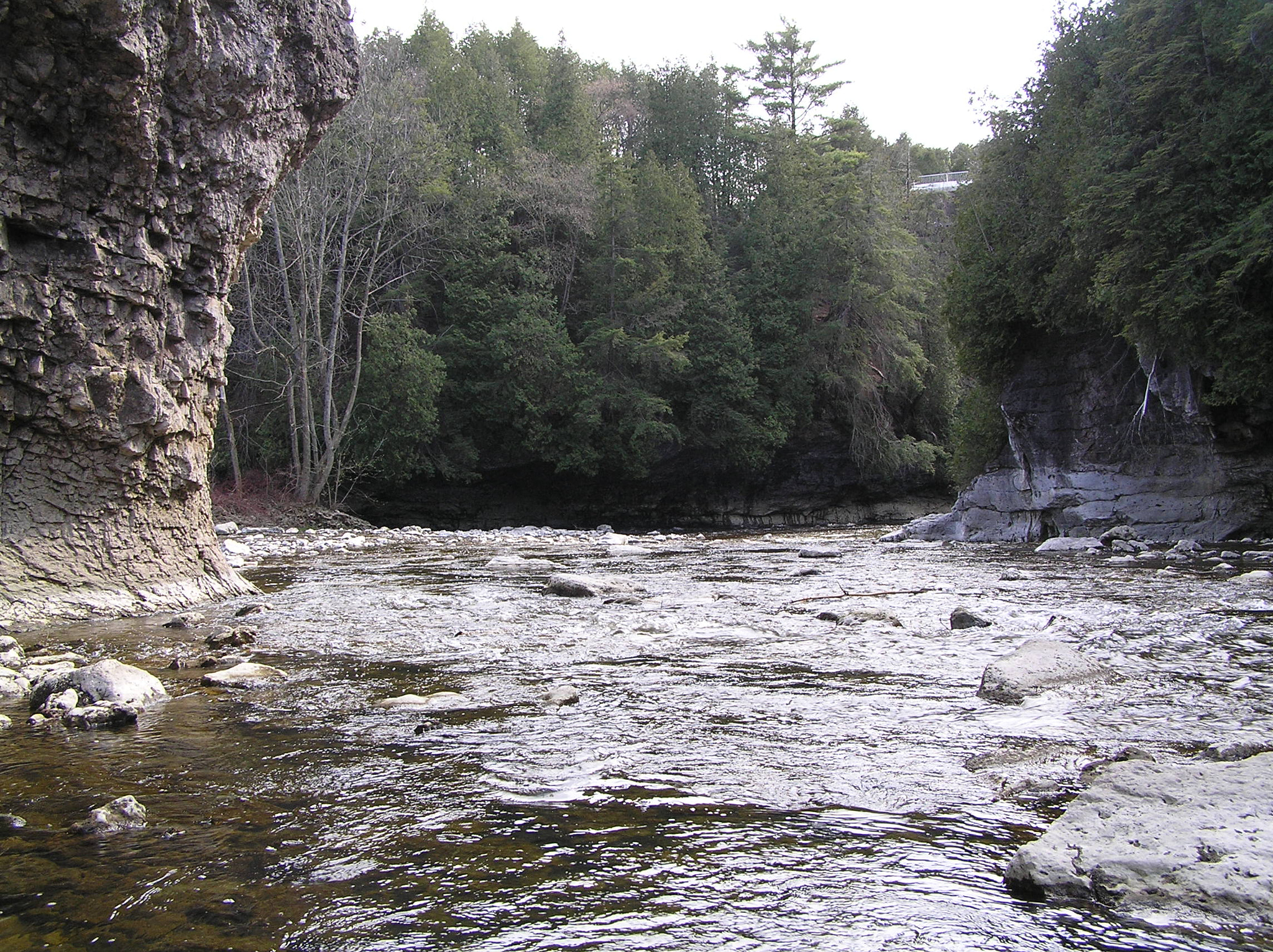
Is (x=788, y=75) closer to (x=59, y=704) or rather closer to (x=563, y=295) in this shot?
(x=563, y=295)

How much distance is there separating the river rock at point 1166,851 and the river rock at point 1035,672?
1.52 m

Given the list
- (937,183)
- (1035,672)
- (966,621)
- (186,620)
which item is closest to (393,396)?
(186,620)

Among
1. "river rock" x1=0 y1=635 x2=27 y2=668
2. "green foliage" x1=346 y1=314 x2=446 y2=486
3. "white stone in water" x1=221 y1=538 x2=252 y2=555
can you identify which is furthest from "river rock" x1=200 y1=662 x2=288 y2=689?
"green foliage" x1=346 y1=314 x2=446 y2=486

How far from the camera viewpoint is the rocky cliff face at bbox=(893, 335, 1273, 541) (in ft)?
47.7

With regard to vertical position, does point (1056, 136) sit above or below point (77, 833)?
above

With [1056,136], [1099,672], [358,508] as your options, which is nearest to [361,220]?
[358,508]

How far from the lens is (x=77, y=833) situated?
8.54 feet

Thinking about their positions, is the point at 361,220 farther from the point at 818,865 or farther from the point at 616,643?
the point at 818,865

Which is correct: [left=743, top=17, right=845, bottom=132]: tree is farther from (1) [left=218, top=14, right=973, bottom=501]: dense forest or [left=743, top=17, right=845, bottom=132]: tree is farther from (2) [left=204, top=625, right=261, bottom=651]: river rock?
(2) [left=204, top=625, right=261, bottom=651]: river rock

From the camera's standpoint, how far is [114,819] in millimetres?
2676

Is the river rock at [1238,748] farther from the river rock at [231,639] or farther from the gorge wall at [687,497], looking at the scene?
the gorge wall at [687,497]

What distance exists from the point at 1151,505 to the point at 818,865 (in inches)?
629

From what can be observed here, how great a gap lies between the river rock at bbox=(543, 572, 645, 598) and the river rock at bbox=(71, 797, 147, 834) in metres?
5.87

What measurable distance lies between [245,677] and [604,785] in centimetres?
251
